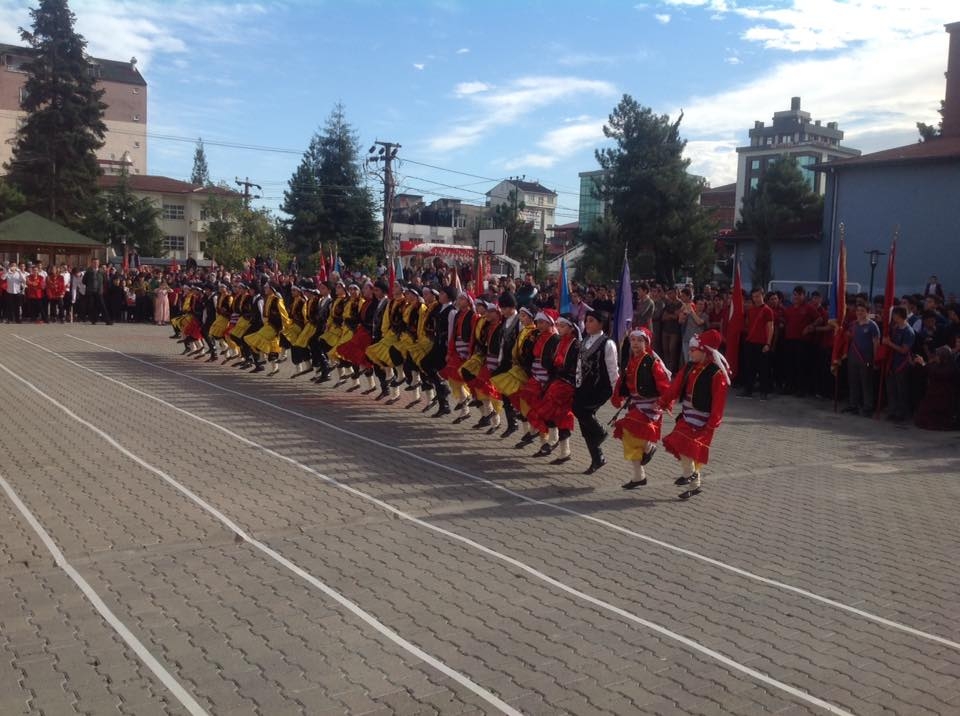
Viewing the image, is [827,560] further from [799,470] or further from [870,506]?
[799,470]

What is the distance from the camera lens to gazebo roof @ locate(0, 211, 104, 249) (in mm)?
32594

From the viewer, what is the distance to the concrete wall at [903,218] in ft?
90.4

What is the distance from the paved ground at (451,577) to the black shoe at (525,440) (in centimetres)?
Answer: 21

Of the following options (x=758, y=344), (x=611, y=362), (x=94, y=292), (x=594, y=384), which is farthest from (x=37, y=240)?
(x=611, y=362)

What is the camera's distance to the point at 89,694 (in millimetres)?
4566

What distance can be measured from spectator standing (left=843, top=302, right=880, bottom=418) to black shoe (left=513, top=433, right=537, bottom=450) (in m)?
6.72

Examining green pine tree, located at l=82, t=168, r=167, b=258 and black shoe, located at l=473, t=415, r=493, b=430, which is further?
green pine tree, located at l=82, t=168, r=167, b=258

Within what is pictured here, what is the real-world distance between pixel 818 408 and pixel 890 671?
444 inches

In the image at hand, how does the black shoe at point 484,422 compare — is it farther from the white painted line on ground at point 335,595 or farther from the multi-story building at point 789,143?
the multi-story building at point 789,143

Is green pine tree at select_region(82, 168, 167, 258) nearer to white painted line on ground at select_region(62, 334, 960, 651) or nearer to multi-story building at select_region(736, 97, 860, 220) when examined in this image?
white painted line on ground at select_region(62, 334, 960, 651)

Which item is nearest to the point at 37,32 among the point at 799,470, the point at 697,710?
the point at 799,470

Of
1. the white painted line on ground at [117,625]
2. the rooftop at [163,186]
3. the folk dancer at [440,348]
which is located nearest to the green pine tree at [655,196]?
the folk dancer at [440,348]

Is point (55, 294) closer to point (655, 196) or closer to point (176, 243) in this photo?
point (655, 196)

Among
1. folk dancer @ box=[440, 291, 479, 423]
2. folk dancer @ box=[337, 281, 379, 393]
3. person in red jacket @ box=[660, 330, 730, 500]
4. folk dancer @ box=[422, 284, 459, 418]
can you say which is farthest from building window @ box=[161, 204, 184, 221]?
person in red jacket @ box=[660, 330, 730, 500]
